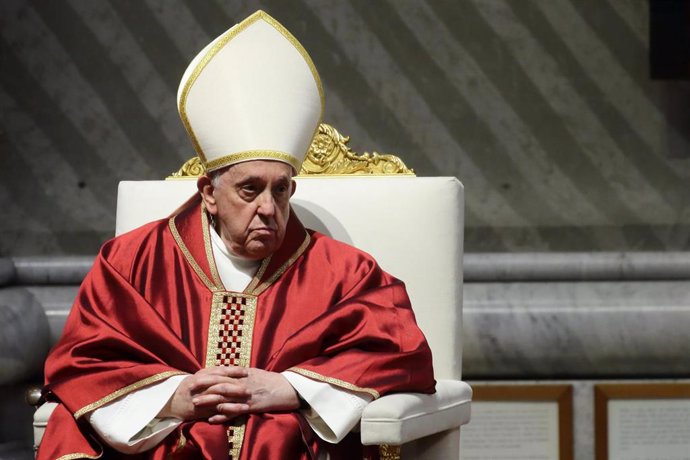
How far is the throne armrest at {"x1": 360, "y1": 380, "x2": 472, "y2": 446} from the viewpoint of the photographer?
2.95 metres

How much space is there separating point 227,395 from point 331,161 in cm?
107

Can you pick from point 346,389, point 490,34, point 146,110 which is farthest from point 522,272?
point 346,389

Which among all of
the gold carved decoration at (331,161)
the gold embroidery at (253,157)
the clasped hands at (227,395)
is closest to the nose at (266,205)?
the gold embroidery at (253,157)

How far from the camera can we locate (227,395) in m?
3.06

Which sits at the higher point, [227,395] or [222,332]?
[222,332]

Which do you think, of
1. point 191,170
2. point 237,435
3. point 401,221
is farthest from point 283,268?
point 191,170

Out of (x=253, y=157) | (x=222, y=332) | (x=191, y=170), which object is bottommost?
(x=222, y=332)

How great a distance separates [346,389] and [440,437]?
387mm

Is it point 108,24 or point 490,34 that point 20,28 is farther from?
point 490,34

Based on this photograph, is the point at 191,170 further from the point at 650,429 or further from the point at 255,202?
the point at 650,429

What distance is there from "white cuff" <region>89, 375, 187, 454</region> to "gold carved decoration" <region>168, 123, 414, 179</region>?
94 centimetres

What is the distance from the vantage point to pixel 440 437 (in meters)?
3.39

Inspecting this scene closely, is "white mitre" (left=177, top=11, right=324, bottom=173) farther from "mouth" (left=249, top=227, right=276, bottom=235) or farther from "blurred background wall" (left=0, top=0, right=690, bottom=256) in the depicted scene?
"blurred background wall" (left=0, top=0, right=690, bottom=256)

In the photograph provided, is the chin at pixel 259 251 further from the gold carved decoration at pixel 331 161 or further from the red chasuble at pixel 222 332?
the gold carved decoration at pixel 331 161
